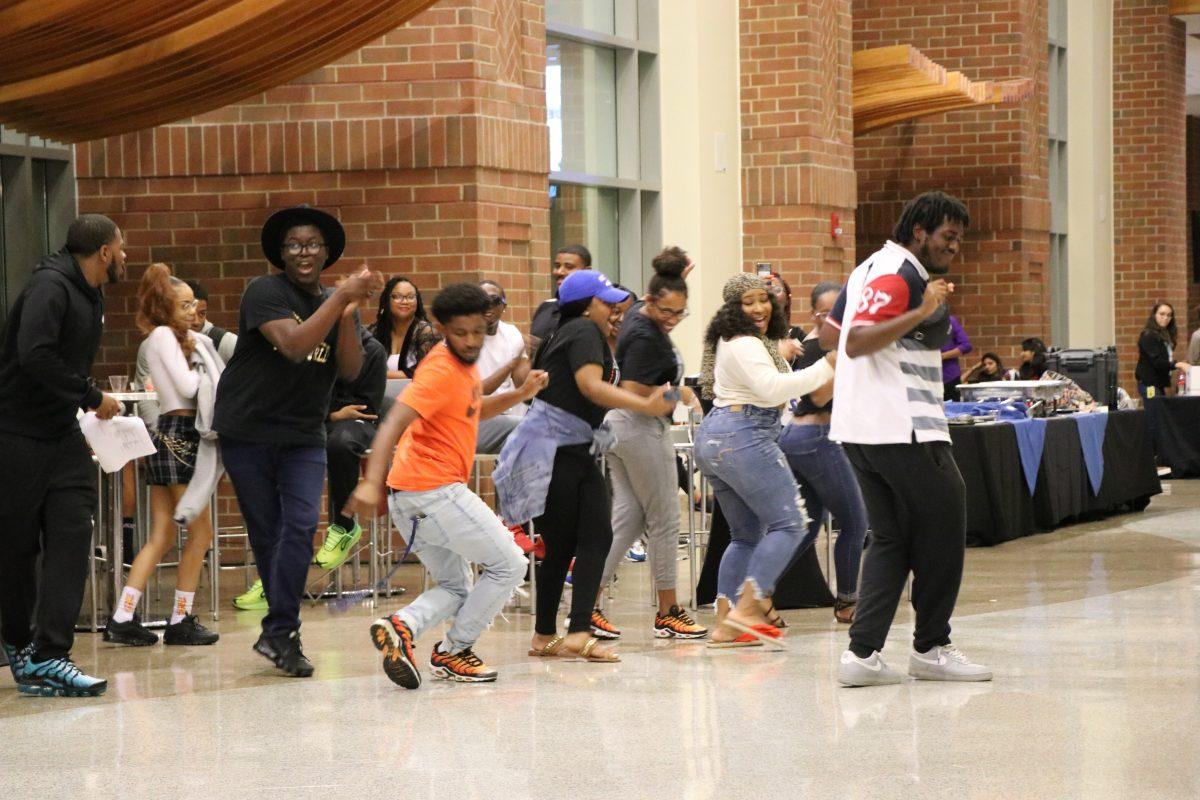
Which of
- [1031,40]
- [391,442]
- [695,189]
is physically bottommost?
[391,442]

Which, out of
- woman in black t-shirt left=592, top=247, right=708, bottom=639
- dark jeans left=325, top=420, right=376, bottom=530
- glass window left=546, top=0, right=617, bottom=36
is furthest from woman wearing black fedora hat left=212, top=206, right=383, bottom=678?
glass window left=546, top=0, right=617, bottom=36

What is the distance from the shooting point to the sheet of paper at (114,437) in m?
8.58

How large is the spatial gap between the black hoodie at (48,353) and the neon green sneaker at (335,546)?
249cm

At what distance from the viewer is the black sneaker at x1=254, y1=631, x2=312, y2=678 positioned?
805 cm

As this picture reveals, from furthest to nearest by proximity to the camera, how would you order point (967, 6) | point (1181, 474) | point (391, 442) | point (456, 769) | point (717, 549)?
point (967, 6) < point (1181, 474) < point (717, 549) < point (391, 442) < point (456, 769)

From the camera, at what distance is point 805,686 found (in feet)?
24.9

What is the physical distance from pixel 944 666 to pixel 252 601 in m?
4.45

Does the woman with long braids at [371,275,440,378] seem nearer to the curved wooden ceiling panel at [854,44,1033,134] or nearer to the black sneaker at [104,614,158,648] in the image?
the black sneaker at [104,614,158,648]

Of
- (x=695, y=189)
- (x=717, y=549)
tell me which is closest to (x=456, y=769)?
(x=717, y=549)

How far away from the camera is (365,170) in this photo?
12383mm

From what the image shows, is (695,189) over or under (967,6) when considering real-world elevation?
under

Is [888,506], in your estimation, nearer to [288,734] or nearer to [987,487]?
[288,734]

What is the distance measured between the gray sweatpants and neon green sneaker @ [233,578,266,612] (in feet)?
8.00

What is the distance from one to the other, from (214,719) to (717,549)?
353 cm
